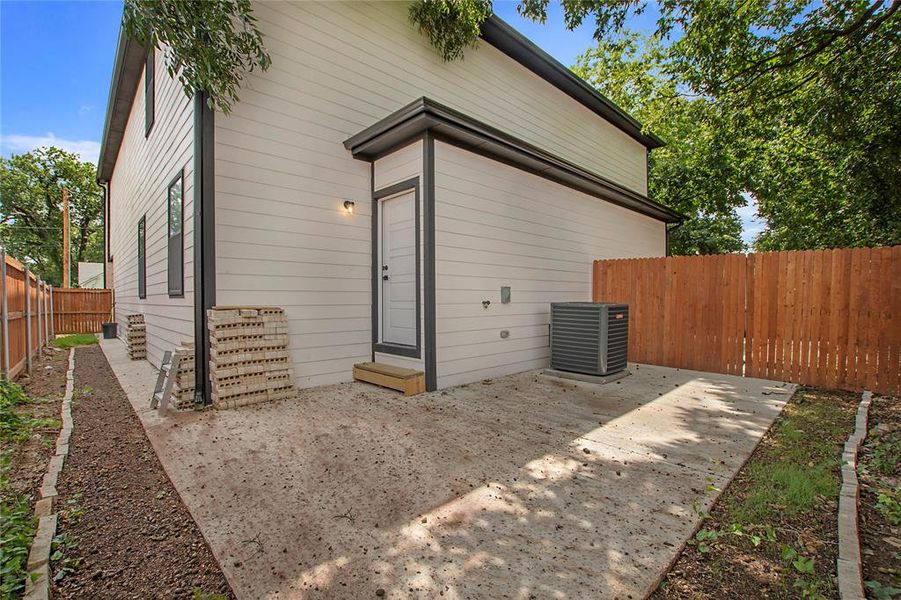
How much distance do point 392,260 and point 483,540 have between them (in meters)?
4.04

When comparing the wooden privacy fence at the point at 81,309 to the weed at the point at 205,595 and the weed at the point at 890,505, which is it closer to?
the weed at the point at 205,595

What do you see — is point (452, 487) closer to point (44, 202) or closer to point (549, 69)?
point (549, 69)

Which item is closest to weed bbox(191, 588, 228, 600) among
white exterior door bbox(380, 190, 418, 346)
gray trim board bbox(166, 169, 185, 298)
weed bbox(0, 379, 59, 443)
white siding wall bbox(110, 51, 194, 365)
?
weed bbox(0, 379, 59, 443)

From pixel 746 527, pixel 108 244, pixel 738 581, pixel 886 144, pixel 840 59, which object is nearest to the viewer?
pixel 738 581

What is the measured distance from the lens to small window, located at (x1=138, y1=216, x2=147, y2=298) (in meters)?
7.46

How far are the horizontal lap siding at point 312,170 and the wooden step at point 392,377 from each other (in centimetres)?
24

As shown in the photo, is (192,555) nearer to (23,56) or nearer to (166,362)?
(166,362)

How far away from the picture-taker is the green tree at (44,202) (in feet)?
74.7

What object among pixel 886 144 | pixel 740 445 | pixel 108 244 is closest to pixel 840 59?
pixel 886 144

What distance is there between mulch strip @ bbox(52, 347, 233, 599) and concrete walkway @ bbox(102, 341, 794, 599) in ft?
0.30

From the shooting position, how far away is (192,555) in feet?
5.84

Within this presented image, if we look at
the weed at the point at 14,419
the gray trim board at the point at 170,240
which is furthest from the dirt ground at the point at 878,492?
the gray trim board at the point at 170,240

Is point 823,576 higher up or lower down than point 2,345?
lower down

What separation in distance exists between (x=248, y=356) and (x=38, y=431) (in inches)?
68.4
